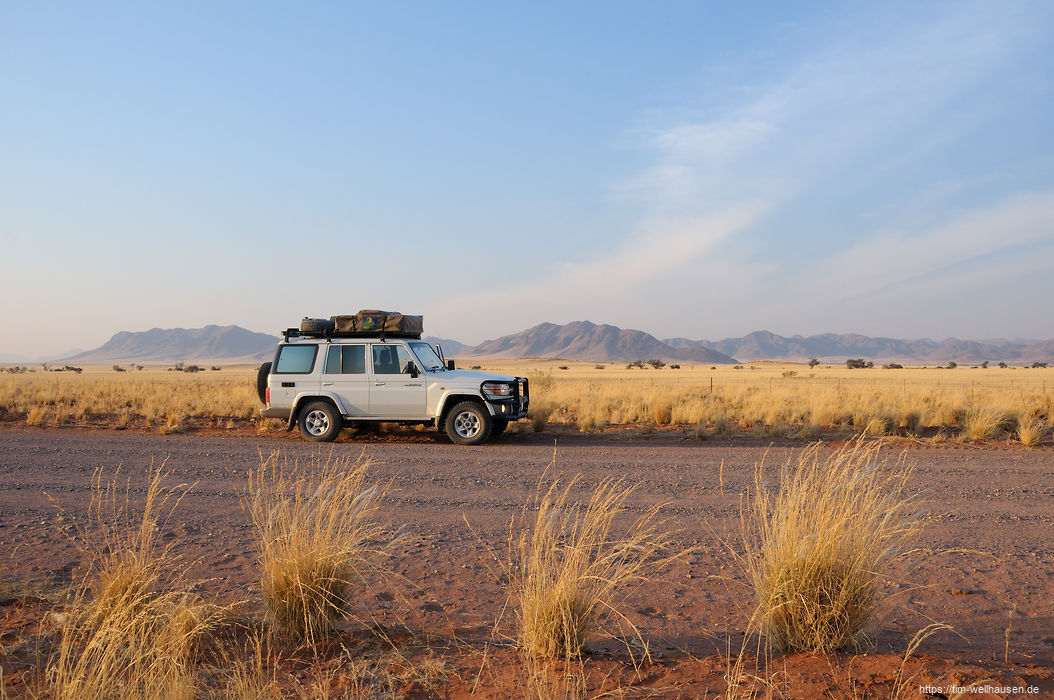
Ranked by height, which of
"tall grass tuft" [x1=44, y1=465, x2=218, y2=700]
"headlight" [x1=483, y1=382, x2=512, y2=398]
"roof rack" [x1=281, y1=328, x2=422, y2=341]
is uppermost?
"roof rack" [x1=281, y1=328, x2=422, y2=341]

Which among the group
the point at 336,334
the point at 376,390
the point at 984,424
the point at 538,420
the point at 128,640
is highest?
the point at 336,334

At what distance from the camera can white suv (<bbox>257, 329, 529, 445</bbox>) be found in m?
14.8

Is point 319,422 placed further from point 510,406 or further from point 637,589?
point 637,589

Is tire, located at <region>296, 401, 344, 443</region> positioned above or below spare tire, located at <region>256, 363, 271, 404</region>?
below

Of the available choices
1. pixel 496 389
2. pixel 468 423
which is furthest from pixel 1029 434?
pixel 468 423

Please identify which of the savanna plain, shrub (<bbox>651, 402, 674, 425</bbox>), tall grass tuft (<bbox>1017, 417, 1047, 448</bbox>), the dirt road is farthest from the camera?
shrub (<bbox>651, 402, 674, 425</bbox>)

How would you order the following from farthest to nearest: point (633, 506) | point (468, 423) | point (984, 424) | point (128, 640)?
point (984, 424) < point (468, 423) < point (633, 506) < point (128, 640)

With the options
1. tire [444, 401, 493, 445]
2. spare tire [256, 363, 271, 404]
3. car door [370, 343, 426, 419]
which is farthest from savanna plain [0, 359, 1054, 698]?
spare tire [256, 363, 271, 404]

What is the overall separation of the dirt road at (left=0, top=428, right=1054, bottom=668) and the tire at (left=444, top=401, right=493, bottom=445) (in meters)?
0.35

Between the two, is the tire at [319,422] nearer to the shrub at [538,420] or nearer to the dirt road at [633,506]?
the dirt road at [633,506]

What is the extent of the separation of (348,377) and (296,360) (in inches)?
46.0

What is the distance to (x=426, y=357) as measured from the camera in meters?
15.5

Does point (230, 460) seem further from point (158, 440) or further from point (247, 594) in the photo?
point (247, 594)

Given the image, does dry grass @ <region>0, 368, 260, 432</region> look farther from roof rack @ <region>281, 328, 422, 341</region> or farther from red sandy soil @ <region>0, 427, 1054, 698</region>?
red sandy soil @ <region>0, 427, 1054, 698</region>
